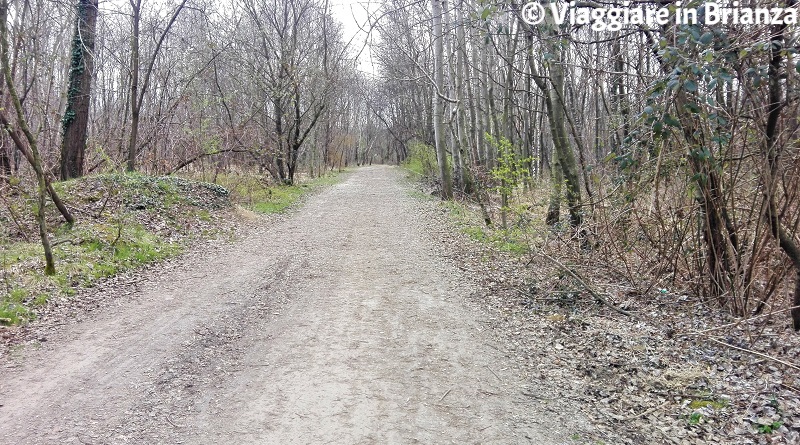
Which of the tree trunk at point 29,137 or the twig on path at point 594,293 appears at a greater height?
the tree trunk at point 29,137

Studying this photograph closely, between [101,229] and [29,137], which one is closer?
[29,137]

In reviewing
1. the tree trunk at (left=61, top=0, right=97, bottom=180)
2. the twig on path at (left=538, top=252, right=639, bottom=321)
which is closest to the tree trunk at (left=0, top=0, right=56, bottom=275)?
the tree trunk at (left=61, top=0, right=97, bottom=180)

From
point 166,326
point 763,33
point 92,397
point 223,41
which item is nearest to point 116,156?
point 223,41

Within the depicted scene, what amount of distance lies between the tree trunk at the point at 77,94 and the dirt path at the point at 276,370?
693cm

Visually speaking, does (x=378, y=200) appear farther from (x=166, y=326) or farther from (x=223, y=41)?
(x=166, y=326)

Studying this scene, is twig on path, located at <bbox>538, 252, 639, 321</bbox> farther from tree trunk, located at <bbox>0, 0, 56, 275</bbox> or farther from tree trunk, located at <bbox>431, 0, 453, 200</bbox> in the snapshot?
tree trunk, located at <bbox>431, 0, 453, 200</bbox>

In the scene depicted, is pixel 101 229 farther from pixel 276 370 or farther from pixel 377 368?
pixel 377 368

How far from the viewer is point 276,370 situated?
15.0 feet

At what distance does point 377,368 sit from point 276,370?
888 mm

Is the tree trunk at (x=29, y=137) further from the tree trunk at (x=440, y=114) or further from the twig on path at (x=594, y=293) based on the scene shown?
the tree trunk at (x=440, y=114)

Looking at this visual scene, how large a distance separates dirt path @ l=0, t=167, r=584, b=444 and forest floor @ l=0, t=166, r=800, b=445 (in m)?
0.02

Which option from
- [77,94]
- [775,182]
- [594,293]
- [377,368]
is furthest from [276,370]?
[77,94]

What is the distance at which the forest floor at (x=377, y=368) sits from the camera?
3.65 metres

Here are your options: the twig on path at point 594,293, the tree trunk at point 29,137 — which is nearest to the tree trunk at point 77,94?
the tree trunk at point 29,137
